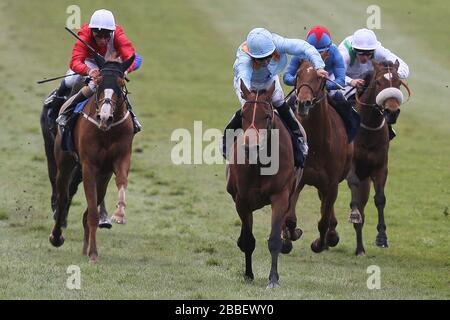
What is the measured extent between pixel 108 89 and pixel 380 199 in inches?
171

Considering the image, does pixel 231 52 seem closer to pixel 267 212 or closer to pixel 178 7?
pixel 178 7

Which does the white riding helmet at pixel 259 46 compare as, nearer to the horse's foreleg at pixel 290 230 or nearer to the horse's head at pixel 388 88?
the horse's foreleg at pixel 290 230

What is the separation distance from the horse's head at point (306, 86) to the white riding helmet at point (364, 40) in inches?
96.3

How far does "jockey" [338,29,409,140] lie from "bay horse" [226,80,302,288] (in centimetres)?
320

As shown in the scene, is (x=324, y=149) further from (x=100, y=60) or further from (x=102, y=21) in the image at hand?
(x=102, y=21)

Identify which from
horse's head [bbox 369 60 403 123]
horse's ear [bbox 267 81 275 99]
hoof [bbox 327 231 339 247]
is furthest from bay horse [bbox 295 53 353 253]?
horse's ear [bbox 267 81 275 99]

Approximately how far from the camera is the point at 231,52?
36156 millimetres

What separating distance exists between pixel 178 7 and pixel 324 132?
3104cm

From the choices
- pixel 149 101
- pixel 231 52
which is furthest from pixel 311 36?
pixel 231 52

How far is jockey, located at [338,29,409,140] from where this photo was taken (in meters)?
13.0

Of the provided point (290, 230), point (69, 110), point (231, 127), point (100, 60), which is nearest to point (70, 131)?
point (69, 110)

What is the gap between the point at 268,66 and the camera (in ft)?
33.5

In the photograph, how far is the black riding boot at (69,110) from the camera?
1194 centimetres

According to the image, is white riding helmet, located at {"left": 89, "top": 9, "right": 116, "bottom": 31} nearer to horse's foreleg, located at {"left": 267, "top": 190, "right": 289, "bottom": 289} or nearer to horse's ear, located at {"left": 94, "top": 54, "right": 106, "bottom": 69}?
horse's ear, located at {"left": 94, "top": 54, "right": 106, "bottom": 69}
